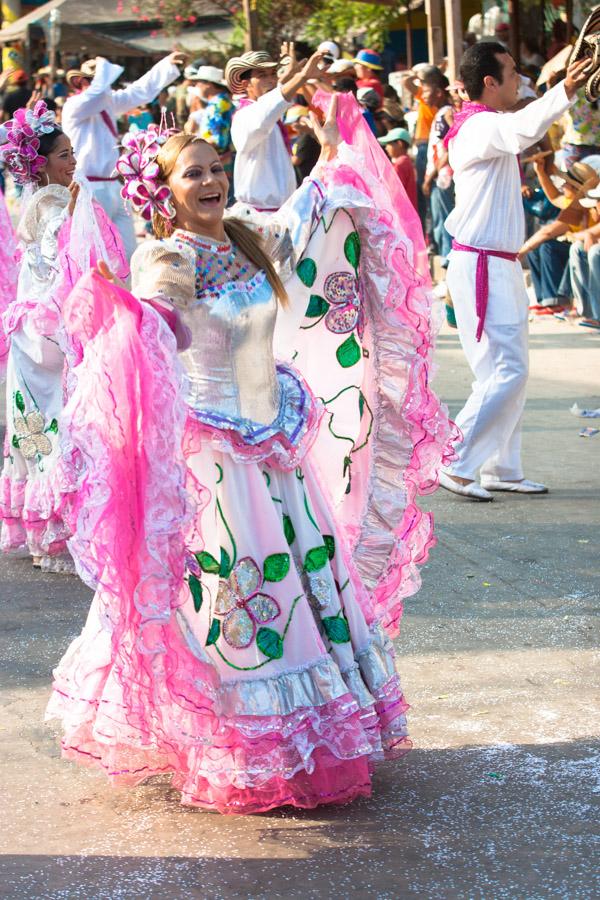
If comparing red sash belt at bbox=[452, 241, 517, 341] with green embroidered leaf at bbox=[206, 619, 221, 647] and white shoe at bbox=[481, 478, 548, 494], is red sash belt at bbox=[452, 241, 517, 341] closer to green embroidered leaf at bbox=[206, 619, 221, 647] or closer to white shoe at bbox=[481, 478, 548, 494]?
white shoe at bbox=[481, 478, 548, 494]

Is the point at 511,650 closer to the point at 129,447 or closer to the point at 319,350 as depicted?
the point at 319,350

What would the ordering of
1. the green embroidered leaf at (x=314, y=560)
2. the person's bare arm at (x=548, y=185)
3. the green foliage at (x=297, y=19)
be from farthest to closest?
the green foliage at (x=297, y=19)
the person's bare arm at (x=548, y=185)
the green embroidered leaf at (x=314, y=560)

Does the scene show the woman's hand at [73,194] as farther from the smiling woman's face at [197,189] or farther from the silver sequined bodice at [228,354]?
the silver sequined bodice at [228,354]

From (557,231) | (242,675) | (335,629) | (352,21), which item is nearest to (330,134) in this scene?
(335,629)

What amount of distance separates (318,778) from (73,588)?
259cm

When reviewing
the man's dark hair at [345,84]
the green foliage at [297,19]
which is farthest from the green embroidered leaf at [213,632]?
the green foliage at [297,19]

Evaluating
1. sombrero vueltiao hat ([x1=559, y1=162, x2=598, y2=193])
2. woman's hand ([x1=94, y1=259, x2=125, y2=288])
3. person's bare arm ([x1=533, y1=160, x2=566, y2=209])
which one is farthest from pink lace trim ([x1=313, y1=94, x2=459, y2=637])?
sombrero vueltiao hat ([x1=559, y1=162, x2=598, y2=193])

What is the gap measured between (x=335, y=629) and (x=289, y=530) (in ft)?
0.95

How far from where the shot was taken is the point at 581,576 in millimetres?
5906

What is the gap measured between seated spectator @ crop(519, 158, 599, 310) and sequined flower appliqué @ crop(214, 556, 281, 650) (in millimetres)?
8021

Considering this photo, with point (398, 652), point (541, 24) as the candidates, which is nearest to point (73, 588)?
point (398, 652)

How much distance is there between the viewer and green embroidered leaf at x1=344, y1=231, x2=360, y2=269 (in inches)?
176

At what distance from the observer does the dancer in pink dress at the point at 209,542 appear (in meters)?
3.50

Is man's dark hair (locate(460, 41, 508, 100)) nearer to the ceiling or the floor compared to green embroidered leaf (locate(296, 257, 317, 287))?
nearer to the ceiling
